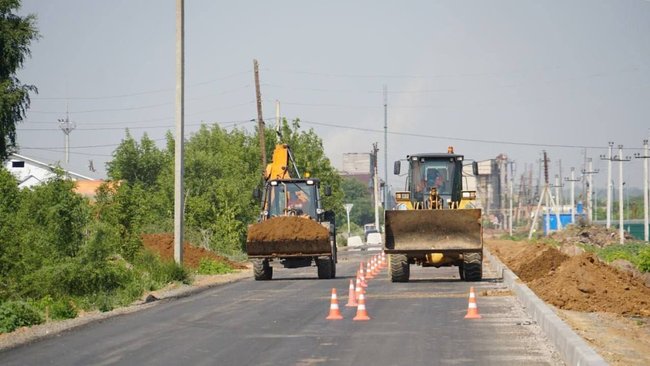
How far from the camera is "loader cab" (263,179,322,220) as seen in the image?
37812 millimetres

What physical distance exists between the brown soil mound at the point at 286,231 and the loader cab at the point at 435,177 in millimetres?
3099

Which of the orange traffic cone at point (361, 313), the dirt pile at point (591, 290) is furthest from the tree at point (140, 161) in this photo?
the orange traffic cone at point (361, 313)

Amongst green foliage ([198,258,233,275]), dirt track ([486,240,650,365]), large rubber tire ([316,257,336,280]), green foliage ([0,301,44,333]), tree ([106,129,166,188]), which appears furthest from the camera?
tree ([106,129,166,188])

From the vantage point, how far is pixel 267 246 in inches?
1362

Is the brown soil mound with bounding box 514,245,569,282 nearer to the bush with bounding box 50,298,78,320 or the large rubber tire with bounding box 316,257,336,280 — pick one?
the large rubber tire with bounding box 316,257,336,280

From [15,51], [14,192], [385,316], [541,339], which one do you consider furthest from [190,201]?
[541,339]

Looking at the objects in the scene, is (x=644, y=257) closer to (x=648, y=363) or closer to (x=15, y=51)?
(x=15, y=51)

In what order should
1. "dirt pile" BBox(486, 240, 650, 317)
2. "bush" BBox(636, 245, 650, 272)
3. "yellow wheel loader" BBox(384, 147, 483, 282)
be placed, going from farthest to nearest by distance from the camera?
"bush" BBox(636, 245, 650, 272) → "yellow wheel loader" BBox(384, 147, 483, 282) → "dirt pile" BBox(486, 240, 650, 317)

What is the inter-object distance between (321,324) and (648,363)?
694 centimetres

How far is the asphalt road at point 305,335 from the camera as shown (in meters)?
14.5

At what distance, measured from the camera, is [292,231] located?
34.5 metres

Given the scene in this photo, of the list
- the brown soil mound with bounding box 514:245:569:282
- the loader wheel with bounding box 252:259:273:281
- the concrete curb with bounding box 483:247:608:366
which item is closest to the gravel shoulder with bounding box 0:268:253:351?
the loader wheel with bounding box 252:259:273:281

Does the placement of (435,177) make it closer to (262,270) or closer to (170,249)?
(262,270)

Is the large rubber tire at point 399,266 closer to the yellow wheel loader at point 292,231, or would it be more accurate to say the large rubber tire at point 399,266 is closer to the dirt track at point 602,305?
the yellow wheel loader at point 292,231
